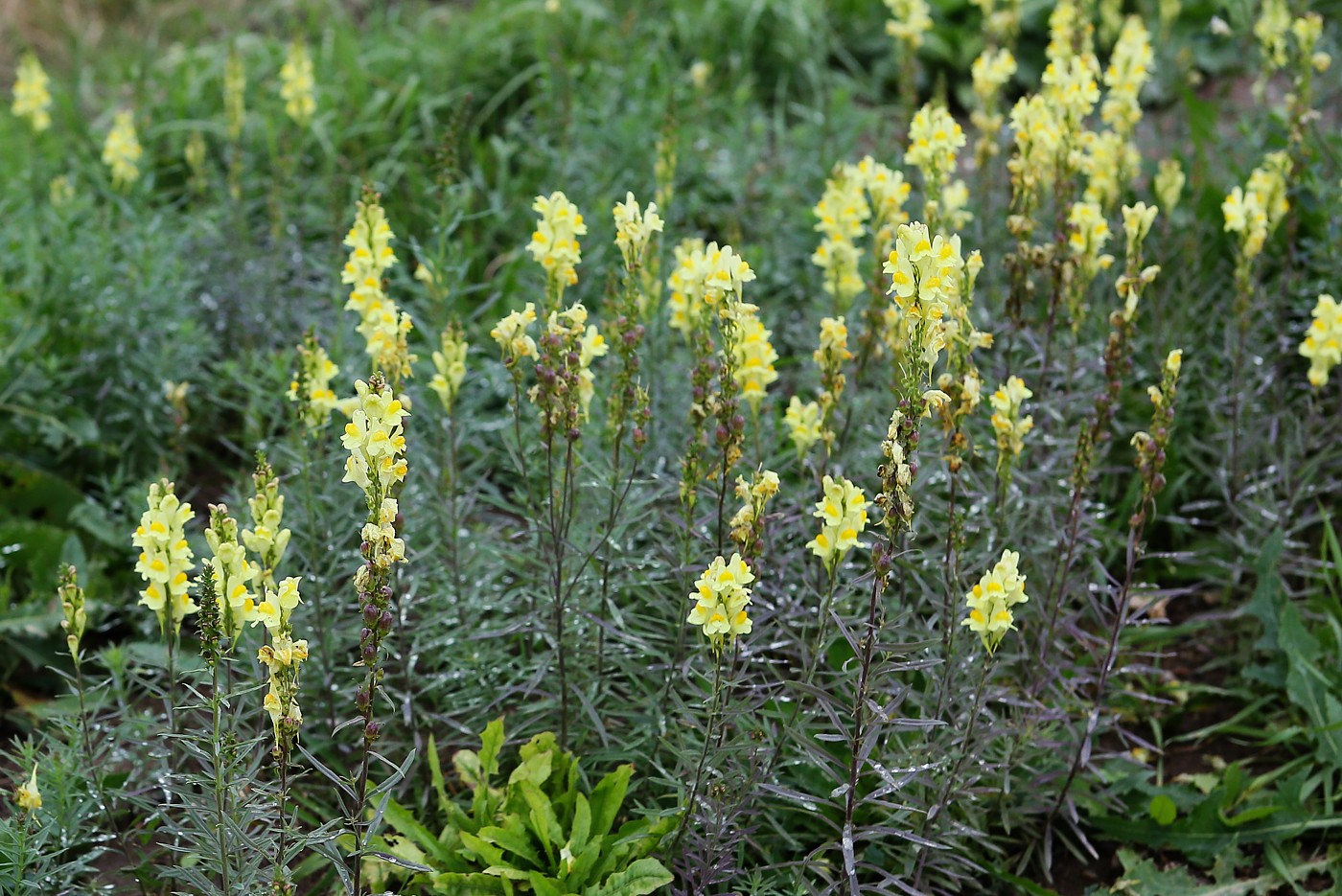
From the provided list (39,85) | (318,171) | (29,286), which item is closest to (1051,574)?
(29,286)

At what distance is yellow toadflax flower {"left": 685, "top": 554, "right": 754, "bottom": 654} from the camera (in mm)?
2697

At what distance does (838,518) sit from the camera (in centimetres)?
278

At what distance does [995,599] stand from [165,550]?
71.7 inches

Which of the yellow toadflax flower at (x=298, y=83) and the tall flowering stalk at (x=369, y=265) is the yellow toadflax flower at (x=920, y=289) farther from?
the yellow toadflax flower at (x=298, y=83)

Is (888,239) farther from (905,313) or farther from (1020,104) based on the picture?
(905,313)

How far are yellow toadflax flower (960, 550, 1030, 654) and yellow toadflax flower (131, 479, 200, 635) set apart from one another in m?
1.74

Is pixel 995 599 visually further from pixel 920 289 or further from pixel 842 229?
pixel 842 229

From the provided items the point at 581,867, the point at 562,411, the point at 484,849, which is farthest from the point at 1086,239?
the point at 484,849

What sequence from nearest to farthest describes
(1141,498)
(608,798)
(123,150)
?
(608,798)
(1141,498)
(123,150)

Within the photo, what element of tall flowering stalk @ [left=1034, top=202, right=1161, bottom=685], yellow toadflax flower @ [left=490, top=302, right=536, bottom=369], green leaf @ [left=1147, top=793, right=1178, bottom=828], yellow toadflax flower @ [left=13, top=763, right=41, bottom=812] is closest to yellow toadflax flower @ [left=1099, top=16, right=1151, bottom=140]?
tall flowering stalk @ [left=1034, top=202, right=1161, bottom=685]

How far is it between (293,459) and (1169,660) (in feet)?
9.64

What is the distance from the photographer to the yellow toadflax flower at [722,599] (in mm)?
2697

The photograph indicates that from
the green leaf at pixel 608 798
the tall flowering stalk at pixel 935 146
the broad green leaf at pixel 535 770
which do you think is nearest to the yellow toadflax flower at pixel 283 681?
the broad green leaf at pixel 535 770

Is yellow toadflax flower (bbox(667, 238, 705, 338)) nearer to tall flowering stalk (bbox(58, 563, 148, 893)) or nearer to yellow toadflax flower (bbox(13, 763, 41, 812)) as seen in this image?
tall flowering stalk (bbox(58, 563, 148, 893))
